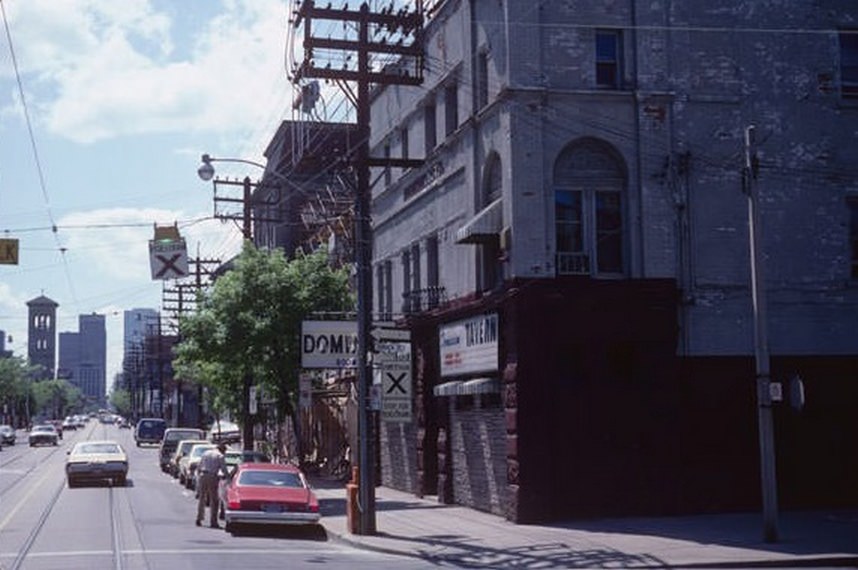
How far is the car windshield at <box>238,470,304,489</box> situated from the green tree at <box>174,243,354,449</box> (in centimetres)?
885

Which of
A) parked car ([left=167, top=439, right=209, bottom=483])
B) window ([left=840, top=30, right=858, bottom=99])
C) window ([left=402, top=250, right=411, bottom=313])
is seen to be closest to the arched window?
window ([left=840, top=30, right=858, bottom=99])

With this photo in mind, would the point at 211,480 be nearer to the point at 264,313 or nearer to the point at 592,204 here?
the point at 264,313

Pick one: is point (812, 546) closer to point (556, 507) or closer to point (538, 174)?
point (556, 507)

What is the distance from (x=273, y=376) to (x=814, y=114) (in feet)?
55.3

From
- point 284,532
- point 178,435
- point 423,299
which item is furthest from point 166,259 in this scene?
point 178,435

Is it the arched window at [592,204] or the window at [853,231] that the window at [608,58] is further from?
the window at [853,231]

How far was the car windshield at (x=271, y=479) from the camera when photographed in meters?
23.3

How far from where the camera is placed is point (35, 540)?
2052 cm

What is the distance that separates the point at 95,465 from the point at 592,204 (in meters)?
20.1

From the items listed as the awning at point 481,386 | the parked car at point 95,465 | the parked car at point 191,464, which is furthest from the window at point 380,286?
the awning at point 481,386

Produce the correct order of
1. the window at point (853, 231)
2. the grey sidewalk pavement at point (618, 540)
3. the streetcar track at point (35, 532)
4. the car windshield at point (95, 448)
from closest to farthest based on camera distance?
the streetcar track at point (35, 532)
the grey sidewalk pavement at point (618, 540)
the window at point (853, 231)
the car windshield at point (95, 448)

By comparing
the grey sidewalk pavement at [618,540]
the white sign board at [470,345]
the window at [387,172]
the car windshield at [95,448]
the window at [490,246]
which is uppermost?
the window at [387,172]

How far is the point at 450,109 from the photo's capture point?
94.2 feet

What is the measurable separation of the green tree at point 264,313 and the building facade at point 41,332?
149 m
